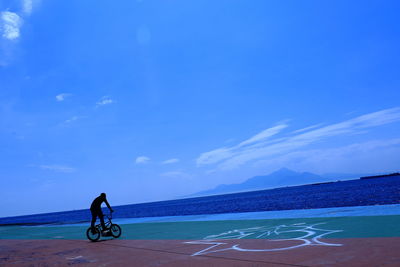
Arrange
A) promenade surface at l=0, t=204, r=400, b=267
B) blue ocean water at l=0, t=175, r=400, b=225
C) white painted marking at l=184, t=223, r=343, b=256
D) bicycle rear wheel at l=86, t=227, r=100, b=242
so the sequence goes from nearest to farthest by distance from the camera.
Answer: promenade surface at l=0, t=204, r=400, b=267, white painted marking at l=184, t=223, r=343, b=256, bicycle rear wheel at l=86, t=227, r=100, b=242, blue ocean water at l=0, t=175, r=400, b=225

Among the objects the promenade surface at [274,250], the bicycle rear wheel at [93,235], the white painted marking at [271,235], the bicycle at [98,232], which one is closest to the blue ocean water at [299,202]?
the bicycle at [98,232]

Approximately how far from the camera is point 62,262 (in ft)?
28.8

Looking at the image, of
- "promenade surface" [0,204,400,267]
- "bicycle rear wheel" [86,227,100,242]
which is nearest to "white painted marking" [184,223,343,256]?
"promenade surface" [0,204,400,267]

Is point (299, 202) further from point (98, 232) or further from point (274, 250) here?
point (274, 250)

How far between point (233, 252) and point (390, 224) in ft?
16.8

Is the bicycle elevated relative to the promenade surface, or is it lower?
elevated

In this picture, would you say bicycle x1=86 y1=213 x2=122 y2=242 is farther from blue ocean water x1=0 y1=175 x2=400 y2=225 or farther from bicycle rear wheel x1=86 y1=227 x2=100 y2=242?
blue ocean water x1=0 y1=175 x2=400 y2=225

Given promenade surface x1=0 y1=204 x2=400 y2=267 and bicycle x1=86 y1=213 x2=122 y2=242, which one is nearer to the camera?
promenade surface x1=0 y1=204 x2=400 y2=267

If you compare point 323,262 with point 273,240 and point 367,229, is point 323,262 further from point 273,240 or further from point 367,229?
point 367,229

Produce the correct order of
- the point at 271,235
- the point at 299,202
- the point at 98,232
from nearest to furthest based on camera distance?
the point at 271,235 < the point at 98,232 < the point at 299,202

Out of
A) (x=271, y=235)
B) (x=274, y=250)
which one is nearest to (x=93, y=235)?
(x=271, y=235)

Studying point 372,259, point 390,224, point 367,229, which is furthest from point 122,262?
point 390,224

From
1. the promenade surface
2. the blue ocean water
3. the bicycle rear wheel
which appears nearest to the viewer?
the promenade surface

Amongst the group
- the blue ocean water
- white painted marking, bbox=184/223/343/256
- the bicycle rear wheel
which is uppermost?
the bicycle rear wheel
